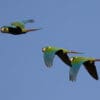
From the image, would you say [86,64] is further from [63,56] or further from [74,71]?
[63,56]

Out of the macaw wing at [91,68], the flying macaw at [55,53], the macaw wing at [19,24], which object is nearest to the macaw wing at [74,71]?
the macaw wing at [91,68]

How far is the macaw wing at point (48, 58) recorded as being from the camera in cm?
9671

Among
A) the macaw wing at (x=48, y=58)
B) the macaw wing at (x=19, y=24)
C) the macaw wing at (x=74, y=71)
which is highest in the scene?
the macaw wing at (x=19, y=24)

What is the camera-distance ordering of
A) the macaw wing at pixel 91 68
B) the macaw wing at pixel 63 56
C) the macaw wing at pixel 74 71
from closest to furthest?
the macaw wing at pixel 74 71 < the macaw wing at pixel 91 68 < the macaw wing at pixel 63 56

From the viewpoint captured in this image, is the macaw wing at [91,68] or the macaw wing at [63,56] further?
the macaw wing at [63,56]

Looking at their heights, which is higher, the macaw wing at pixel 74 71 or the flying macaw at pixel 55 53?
the flying macaw at pixel 55 53

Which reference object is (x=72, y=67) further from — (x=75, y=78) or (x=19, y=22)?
(x=19, y=22)

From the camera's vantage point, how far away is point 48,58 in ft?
323

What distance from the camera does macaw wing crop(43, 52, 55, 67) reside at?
96.7 metres

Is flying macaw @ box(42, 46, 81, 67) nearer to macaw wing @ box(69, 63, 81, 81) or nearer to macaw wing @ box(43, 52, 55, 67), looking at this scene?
macaw wing @ box(43, 52, 55, 67)

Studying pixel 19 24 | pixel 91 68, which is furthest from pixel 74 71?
pixel 19 24

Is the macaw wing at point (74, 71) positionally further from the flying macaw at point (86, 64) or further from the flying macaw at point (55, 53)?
the flying macaw at point (55, 53)

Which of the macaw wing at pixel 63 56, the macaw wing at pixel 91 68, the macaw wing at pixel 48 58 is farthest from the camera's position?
the macaw wing at pixel 63 56

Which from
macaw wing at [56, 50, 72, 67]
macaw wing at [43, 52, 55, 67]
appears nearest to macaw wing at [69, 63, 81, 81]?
macaw wing at [56, 50, 72, 67]
